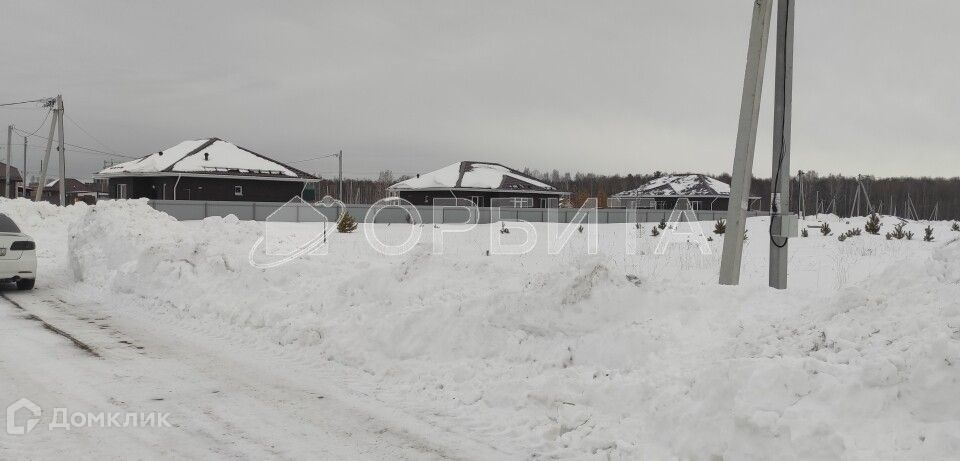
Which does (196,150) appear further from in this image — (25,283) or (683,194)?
(683,194)

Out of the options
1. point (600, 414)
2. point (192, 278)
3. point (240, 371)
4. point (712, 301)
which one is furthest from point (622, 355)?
point (192, 278)

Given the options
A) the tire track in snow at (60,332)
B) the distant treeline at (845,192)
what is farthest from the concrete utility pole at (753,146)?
the distant treeline at (845,192)

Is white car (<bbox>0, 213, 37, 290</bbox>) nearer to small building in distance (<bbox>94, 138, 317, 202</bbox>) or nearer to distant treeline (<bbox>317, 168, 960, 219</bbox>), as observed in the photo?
small building in distance (<bbox>94, 138, 317, 202</bbox>)

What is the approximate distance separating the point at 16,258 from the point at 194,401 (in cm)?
957

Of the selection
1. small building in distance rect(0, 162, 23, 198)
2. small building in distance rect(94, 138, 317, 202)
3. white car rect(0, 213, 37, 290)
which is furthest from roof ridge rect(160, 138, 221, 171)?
small building in distance rect(0, 162, 23, 198)

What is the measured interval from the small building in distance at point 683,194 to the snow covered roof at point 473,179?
40.4ft

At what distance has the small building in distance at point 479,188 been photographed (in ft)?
149

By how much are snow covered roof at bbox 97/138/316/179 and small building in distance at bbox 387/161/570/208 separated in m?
8.63

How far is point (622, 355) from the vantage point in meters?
6.16

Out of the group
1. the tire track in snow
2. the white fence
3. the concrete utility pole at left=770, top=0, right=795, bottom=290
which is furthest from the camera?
the white fence

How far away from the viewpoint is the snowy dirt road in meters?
4.80

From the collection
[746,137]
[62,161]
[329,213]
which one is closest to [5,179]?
[62,161]

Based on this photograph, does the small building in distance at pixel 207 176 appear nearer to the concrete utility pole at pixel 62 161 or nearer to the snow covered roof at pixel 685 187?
the concrete utility pole at pixel 62 161

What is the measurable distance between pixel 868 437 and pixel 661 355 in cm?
214
